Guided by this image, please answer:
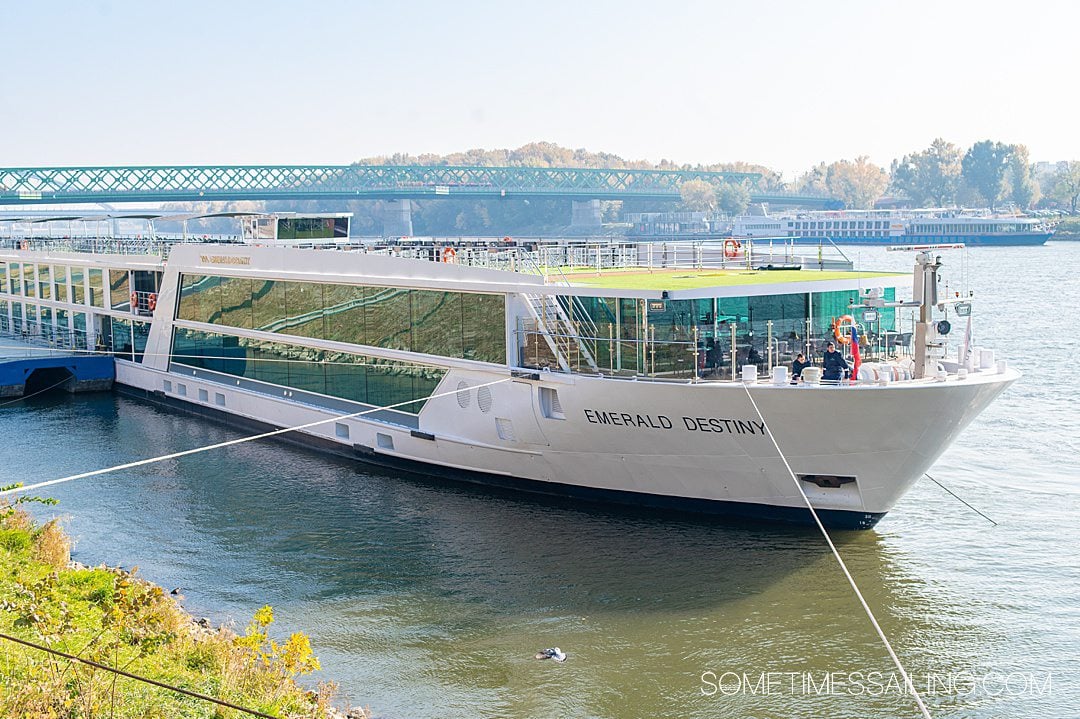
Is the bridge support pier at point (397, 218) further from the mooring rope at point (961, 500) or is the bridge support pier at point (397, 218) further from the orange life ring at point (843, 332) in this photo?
the orange life ring at point (843, 332)

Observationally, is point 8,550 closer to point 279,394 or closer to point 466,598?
point 466,598

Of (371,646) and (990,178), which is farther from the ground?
(990,178)

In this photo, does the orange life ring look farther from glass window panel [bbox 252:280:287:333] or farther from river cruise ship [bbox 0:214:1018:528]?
glass window panel [bbox 252:280:287:333]

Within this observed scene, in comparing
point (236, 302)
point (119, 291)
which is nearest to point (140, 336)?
point (119, 291)

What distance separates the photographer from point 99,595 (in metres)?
14.1

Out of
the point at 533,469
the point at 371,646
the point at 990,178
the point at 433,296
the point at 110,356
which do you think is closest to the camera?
the point at 371,646

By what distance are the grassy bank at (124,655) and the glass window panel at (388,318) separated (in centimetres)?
800

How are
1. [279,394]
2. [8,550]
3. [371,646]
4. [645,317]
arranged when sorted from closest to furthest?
[371,646] → [8,550] → [645,317] → [279,394]

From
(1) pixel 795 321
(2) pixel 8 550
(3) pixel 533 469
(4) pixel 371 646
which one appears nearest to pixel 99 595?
(2) pixel 8 550

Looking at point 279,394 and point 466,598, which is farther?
point 279,394

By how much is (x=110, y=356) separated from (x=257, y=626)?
21.5 m

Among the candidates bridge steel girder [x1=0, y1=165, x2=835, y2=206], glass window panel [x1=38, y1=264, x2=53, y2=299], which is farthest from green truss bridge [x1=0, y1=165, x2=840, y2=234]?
glass window panel [x1=38, y1=264, x2=53, y2=299]

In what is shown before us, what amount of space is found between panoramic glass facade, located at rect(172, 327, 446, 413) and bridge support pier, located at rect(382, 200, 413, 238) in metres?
66.7

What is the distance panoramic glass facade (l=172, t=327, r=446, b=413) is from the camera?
2153 centimetres
